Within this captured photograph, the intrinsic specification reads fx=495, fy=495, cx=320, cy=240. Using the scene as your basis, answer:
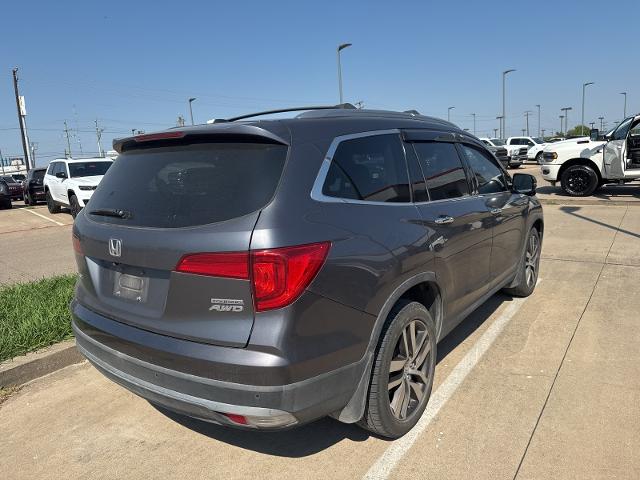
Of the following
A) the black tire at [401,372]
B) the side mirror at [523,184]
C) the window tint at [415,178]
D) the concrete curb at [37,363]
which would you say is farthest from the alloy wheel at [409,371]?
the concrete curb at [37,363]

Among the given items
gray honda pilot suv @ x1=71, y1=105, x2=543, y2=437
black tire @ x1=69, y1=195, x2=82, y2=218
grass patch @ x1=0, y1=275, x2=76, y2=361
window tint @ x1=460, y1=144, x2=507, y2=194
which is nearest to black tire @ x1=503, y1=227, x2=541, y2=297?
window tint @ x1=460, y1=144, x2=507, y2=194

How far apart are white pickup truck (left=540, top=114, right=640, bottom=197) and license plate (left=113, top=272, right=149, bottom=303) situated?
42.8 ft

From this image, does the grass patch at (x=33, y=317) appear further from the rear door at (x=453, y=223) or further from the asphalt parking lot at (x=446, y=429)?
the rear door at (x=453, y=223)

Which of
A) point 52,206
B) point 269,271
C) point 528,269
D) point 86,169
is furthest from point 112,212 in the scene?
point 52,206

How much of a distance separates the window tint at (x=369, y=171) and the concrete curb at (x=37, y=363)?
2.82m

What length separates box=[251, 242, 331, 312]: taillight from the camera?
2092 millimetres

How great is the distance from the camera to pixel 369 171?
2762mm

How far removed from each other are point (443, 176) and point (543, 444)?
1.78 metres

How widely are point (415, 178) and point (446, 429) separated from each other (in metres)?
1.54

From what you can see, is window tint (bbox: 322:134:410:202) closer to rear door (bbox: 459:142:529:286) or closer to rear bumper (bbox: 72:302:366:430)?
rear bumper (bbox: 72:302:366:430)

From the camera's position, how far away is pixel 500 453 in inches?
106

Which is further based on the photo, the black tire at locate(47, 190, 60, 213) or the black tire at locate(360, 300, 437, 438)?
the black tire at locate(47, 190, 60, 213)

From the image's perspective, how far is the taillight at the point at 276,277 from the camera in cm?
209

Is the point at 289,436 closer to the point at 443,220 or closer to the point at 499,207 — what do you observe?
the point at 443,220
